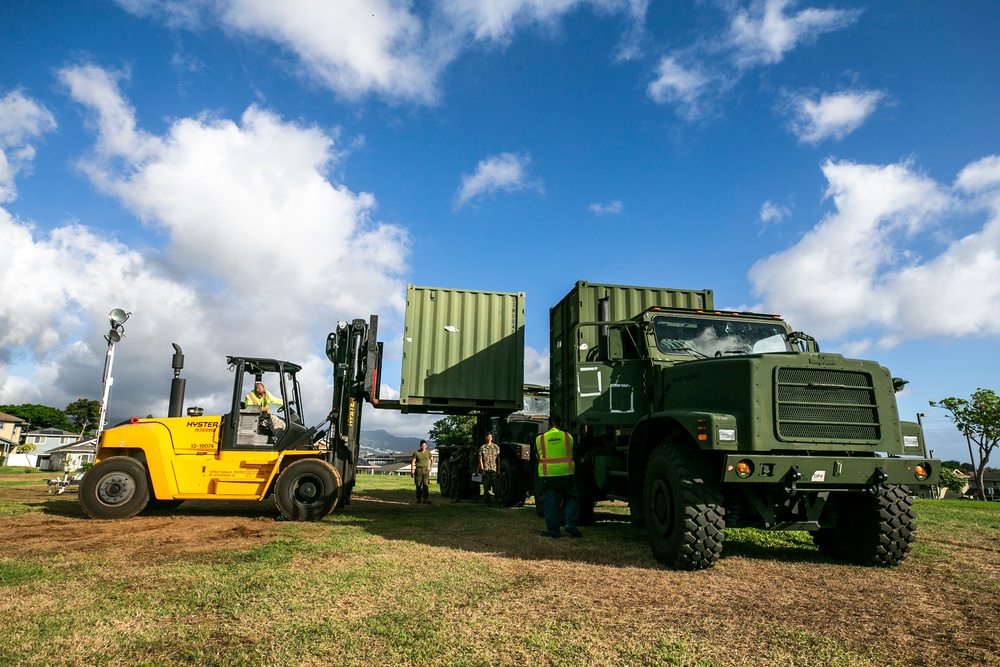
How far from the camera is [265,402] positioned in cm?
922

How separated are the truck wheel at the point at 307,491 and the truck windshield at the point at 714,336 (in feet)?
16.4

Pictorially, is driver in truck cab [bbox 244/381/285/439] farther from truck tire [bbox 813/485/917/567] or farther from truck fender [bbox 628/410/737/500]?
truck tire [bbox 813/485/917/567]

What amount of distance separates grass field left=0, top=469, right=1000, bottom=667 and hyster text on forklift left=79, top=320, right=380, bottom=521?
4.53 feet

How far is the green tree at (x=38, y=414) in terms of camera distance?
81750 millimetres

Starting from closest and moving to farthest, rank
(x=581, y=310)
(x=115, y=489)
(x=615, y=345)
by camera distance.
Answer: (x=615, y=345) → (x=115, y=489) → (x=581, y=310)

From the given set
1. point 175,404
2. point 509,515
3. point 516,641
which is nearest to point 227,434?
point 175,404

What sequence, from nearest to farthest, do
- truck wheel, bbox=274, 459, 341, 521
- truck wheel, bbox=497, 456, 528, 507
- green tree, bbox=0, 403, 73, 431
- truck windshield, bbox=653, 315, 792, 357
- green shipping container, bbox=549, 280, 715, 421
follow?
truck windshield, bbox=653, 315, 792, 357
truck wheel, bbox=274, 459, 341, 521
green shipping container, bbox=549, 280, 715, 421
truck wheel, bbox=497, 456, 528, 507
green tree, bbox=0, 403, 73, 431

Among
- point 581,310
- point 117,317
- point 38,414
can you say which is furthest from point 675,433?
point 38,414

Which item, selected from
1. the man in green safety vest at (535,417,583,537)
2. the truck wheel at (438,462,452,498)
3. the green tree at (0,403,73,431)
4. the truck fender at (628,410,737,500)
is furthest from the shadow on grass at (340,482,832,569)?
the green tree at (0,403,73,431)

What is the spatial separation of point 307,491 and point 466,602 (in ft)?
17.1

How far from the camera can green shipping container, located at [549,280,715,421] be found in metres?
9.66

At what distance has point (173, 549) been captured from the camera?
611 centimetres

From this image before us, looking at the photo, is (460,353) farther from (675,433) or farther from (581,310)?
(675,433)

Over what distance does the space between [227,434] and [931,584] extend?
864 centimetres
